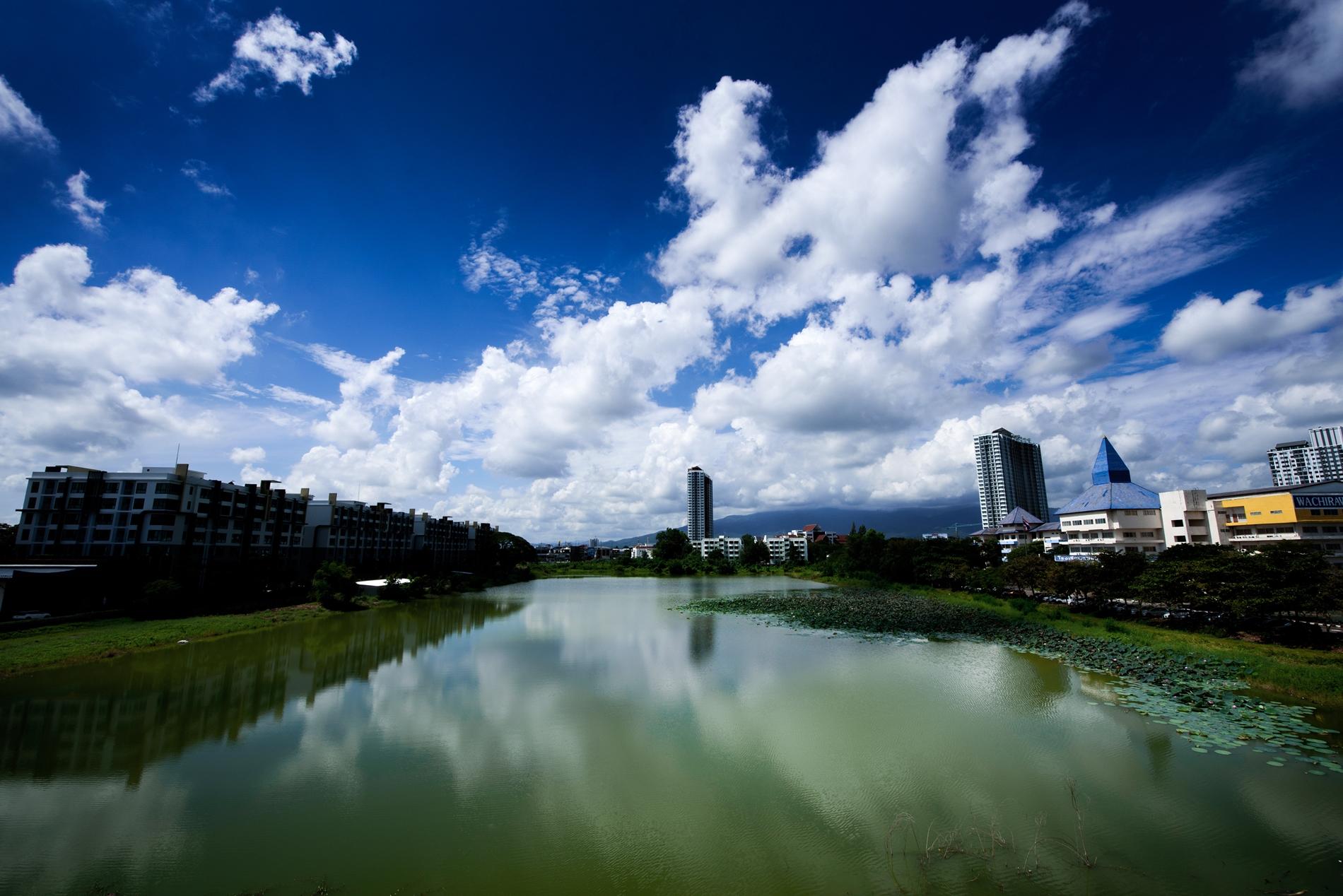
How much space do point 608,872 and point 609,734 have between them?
4815 mm

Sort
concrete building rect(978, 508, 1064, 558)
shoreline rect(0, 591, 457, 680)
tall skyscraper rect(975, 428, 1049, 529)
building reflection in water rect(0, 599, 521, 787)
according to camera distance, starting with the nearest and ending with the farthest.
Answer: building reflection in water rect(0, 599, 521, 787) → shoreline rect(0, 591, 457, 680) → concrete building rect(978, 508, 1064, 558) → tall skyscraper rect(975, 428, 1049, 529)

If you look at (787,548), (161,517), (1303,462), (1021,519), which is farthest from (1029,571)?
(1303,462)

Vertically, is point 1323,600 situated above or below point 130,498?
below

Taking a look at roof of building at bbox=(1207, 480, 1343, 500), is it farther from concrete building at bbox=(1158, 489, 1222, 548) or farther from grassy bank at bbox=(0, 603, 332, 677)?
grassy bank at bbox=(0, 603, 332, 677)

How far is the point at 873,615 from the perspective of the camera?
28625mm

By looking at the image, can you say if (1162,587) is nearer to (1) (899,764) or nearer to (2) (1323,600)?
(2) (1323,600)

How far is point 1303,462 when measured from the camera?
279 feet

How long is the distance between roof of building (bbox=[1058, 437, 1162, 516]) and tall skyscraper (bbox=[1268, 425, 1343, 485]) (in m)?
64.7

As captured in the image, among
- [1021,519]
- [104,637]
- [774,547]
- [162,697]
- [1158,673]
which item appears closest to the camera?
[162,697]

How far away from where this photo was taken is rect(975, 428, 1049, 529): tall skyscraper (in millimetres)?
101375

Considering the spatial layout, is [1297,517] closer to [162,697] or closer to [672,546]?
[162,697]

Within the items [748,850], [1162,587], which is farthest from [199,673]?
[1162,587]

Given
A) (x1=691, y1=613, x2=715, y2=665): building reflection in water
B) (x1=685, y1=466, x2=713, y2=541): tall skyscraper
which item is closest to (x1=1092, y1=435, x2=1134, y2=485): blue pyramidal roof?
(x1=691, y1=613, x2=715, y2=665): building reflection in water

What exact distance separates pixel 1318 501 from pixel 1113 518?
10423 millimetres
